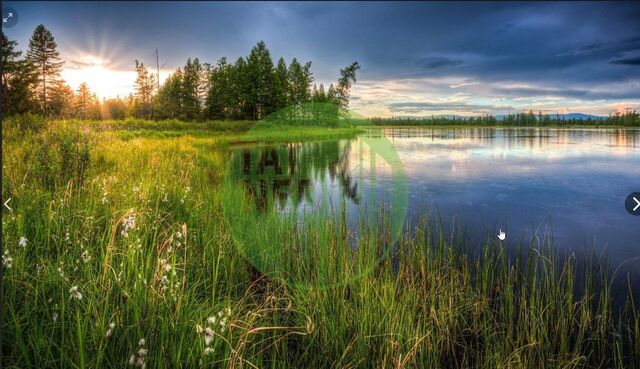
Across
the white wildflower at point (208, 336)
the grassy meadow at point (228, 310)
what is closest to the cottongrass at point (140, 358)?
the grassy meadow at point (228, 310)

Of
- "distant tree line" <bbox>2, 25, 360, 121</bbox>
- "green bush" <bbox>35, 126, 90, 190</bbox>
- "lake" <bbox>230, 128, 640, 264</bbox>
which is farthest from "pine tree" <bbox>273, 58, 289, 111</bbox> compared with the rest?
"green bush" <bbox>35, 126, 90, 190</bbox>

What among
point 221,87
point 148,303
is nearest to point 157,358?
point 148,303

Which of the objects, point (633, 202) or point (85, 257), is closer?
point (85, 257)

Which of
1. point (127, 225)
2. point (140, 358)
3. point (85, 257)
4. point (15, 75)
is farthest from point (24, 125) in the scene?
point (140, 358)

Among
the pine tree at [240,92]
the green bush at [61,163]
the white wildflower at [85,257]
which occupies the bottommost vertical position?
the white wildflower at [85,257]

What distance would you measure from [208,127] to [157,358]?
36.7 metres

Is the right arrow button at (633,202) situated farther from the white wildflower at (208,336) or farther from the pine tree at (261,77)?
the pine tree at (261,77)

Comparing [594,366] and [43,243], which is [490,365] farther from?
[43,243]

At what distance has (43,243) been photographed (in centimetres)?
436

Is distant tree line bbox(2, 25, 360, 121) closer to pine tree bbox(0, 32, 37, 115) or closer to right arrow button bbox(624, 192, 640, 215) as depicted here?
pine tree bbox(0, 32, 37, 115)

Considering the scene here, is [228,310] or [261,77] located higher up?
[261,77]

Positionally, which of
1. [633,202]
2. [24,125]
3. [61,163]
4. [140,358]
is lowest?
[140,358]

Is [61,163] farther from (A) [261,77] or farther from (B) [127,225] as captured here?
(A) [261,77]

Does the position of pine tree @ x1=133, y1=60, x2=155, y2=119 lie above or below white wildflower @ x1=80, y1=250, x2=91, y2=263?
above
